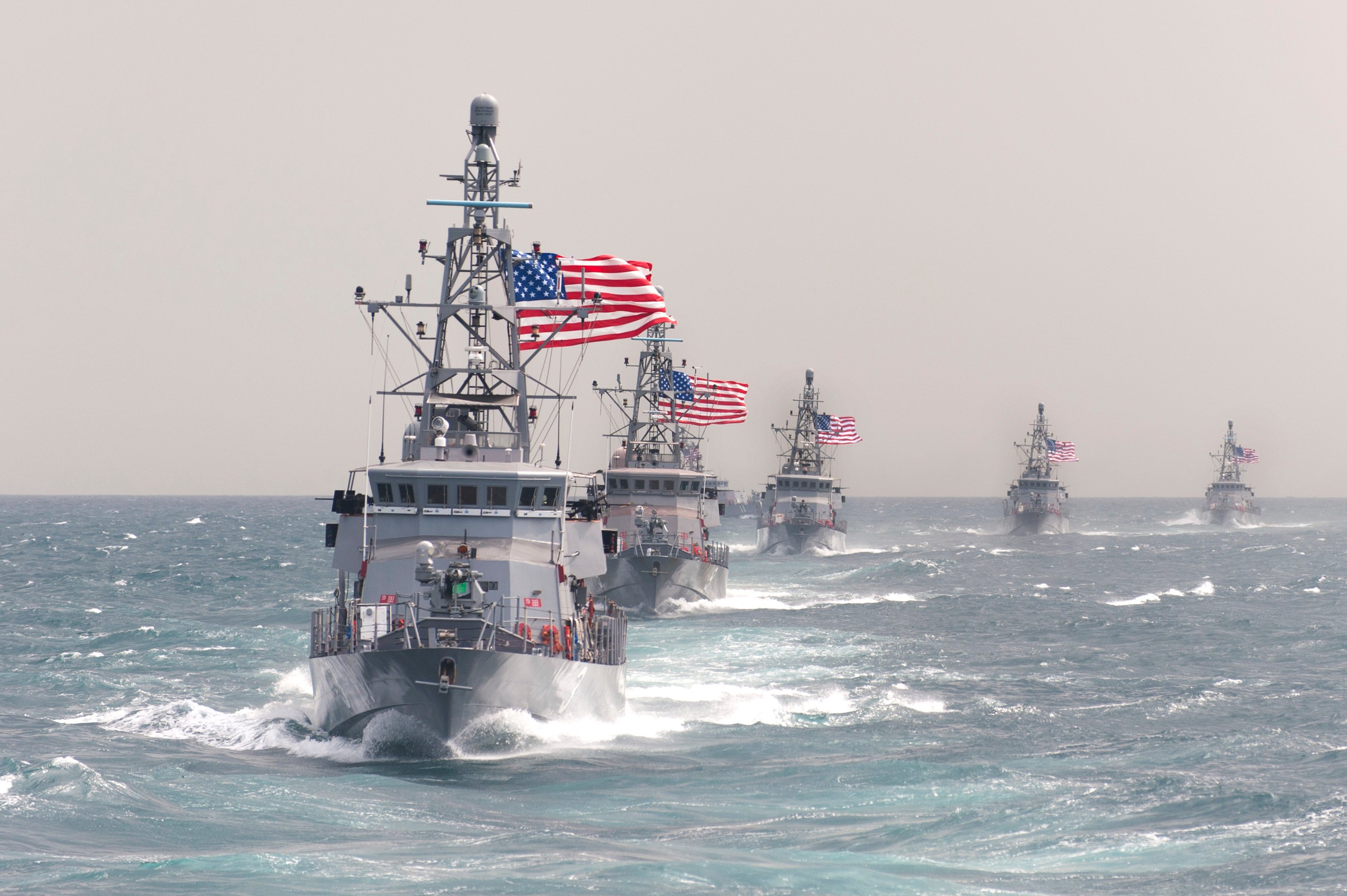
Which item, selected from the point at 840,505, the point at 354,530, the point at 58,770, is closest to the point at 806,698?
the point at 354,530

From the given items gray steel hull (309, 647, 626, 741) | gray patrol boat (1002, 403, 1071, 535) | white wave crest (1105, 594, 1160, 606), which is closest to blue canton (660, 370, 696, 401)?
white wave crest (1105, 594, 1160, 606)

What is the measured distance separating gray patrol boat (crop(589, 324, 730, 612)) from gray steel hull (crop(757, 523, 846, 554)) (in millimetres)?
38432

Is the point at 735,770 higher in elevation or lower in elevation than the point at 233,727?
higher

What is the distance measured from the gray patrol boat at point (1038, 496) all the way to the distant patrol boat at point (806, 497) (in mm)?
43891

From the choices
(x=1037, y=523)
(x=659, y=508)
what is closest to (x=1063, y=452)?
(x=1037, y=523)

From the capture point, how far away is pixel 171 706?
33.2 metres

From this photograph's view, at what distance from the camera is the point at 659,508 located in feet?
215

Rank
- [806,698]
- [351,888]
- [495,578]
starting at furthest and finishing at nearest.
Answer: [806,698]
[495,578]
[351,888]

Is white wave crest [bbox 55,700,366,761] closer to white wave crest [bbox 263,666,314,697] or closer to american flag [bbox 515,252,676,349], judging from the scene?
white wave crest [bbox 263,666,314,697]

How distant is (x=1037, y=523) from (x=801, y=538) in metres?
52.7

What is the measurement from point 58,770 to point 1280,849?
65.9ft

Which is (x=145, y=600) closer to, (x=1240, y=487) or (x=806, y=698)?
(x=806, y=698)

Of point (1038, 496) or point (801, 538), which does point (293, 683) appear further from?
point (1038, 496)

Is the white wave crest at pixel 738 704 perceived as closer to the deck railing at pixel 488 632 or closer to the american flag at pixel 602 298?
the deck railing at pixel 488 632
